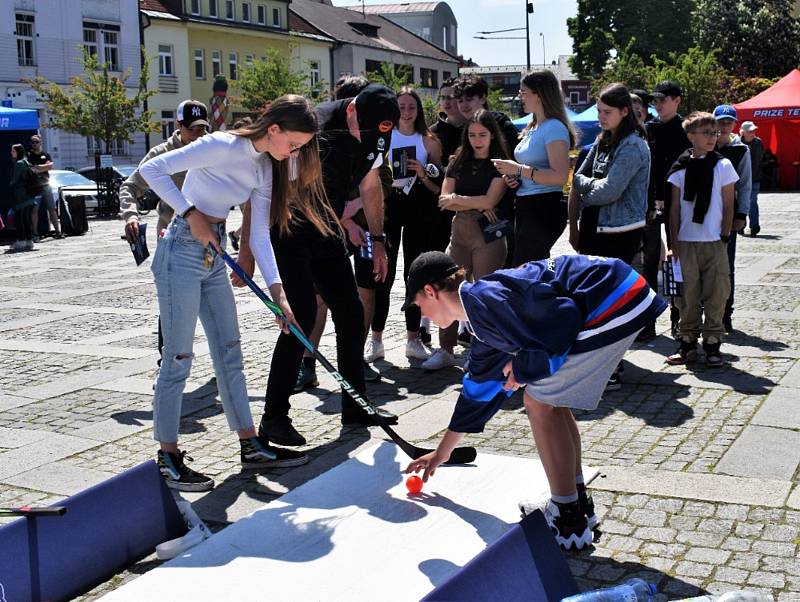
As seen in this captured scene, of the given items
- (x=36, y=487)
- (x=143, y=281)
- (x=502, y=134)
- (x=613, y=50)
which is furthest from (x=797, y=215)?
(x=613, y=50)

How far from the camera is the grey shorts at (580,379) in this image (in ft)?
11.8

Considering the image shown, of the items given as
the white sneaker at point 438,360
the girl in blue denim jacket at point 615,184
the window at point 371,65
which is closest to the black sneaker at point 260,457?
the white sneaker at point 438,360

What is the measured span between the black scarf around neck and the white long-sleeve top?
334 centimetres

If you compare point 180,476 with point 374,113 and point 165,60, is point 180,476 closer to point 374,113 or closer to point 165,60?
point 374,113

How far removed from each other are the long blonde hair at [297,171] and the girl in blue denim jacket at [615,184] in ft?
6.32

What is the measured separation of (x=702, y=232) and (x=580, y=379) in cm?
360

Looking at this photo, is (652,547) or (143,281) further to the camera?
(143,281)

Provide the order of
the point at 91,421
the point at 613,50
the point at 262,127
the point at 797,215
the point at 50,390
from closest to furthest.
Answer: the point at 262,127 < the point at 91,421 < the point at 50,390 < the point at 797,215 < the point at 613,50

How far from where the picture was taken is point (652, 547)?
12.5 ft

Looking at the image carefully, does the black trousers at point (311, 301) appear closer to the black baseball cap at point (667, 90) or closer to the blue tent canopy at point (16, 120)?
the black baseball cap at point (667, 90)

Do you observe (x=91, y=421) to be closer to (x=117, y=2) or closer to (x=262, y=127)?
(x=262, y=127)

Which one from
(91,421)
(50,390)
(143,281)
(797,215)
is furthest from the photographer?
(797,215)

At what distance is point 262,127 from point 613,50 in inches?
2342

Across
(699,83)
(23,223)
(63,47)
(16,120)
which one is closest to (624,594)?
(23,223)
